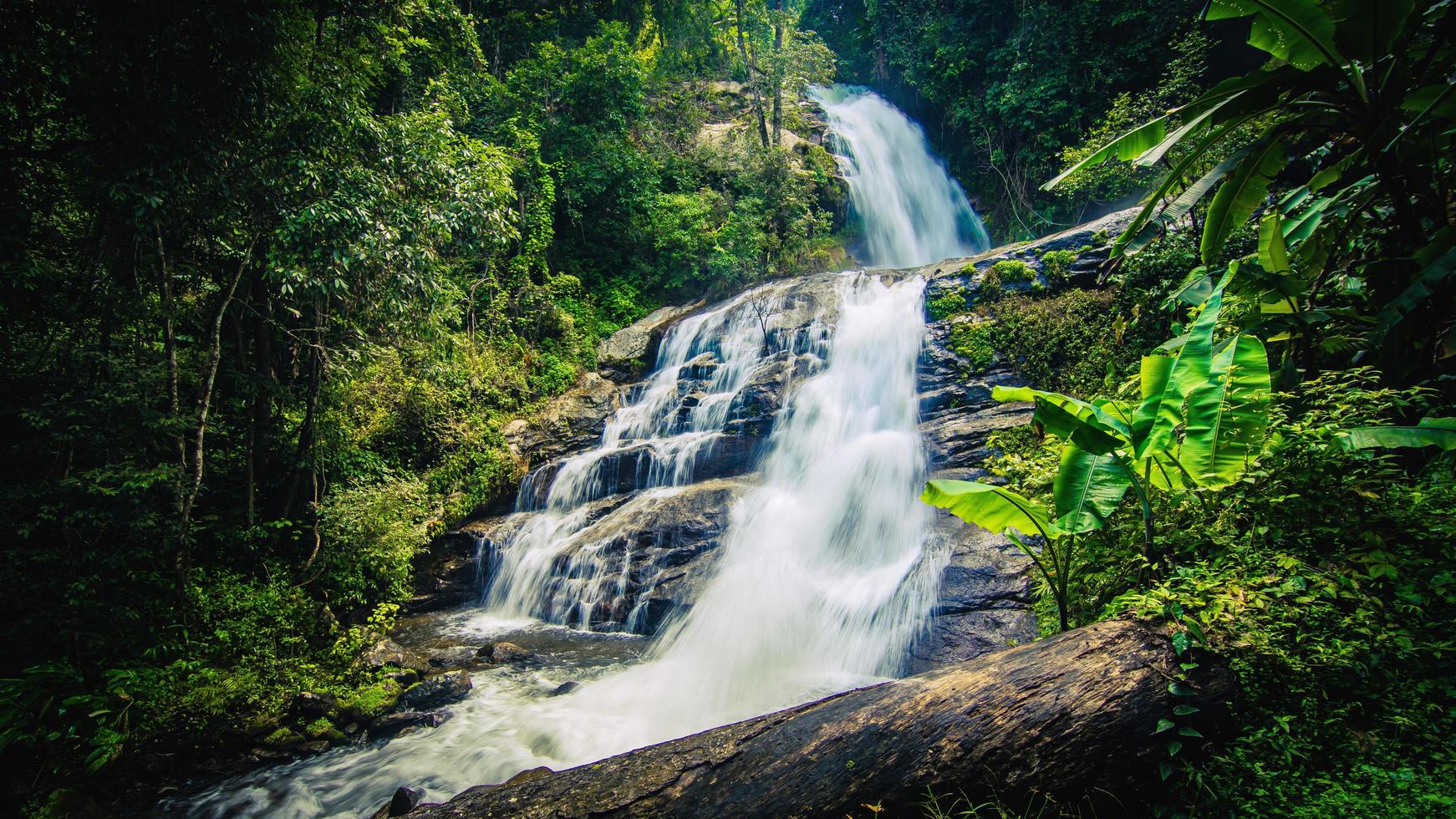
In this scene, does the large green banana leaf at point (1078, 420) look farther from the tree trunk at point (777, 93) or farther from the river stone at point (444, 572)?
the tree trunk at point (777, 93)

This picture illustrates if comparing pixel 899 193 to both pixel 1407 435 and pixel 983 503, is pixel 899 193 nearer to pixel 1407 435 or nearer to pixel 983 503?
pixel 983 503

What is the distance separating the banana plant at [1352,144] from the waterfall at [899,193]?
591 inches

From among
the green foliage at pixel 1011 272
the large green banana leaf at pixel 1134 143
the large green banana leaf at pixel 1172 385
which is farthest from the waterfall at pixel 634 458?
the large green banana leaf at pixel 1134 143

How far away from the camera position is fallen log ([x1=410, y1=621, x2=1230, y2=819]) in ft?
7.97

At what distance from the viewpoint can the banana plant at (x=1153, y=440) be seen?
3066 mm

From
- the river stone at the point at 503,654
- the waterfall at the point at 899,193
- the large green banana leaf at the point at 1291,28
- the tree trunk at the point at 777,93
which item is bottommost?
the river stone at the point at 503,654

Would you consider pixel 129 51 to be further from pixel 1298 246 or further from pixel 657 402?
pixel 1298 246

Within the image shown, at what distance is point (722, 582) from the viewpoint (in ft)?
26.9

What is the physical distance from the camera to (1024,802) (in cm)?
244

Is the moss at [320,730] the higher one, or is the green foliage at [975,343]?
the green foliage at [975,343]

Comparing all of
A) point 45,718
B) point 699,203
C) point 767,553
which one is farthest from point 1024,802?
point 699,203

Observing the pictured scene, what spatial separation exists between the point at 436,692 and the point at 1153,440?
719cm

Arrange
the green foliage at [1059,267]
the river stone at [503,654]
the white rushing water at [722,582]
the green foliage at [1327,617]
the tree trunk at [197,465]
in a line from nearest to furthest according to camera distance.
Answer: the green foliage at [1327,617] < the white rushing water at [722,582] < the tree trunk at [197,465] < the river stone at [503,654] < the green foliage at [1059,267]

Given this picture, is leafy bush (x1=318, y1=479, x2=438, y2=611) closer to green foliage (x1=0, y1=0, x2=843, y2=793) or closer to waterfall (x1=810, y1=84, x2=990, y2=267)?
green foliage (x1=0, y1=0, x2=843, y2=793)
